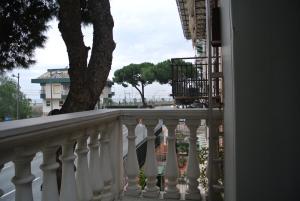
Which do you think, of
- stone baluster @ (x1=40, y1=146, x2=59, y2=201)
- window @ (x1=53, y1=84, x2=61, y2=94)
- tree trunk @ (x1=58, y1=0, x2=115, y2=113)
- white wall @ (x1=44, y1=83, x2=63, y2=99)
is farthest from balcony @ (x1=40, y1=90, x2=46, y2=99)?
stone baluster @ (x1=40, y1=146, x2=59, y2=201)

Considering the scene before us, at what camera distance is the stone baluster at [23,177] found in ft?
3.04

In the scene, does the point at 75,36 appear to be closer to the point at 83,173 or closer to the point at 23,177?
the point at 83,173

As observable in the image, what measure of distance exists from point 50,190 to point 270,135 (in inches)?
32.6

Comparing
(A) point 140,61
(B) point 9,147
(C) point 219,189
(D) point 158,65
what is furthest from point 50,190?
(A) point 140,61

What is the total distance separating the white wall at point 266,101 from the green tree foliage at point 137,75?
2156cm

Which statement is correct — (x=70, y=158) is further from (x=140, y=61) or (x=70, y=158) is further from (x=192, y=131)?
(x=140, y=61)

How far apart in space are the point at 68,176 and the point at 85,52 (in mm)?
2982

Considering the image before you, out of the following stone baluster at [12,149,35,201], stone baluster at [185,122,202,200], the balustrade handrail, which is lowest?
stone baluster at [185,122,202,200]

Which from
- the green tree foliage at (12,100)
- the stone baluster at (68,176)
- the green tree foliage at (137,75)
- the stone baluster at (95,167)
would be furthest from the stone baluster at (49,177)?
the green tree foliage at (137,75)

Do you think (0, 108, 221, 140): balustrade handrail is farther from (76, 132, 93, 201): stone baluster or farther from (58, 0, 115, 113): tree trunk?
(58, 0, 115, 113): tree trunk

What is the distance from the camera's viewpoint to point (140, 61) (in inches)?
998

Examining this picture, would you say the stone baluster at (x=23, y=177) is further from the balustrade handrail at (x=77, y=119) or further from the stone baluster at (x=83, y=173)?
the stone baluster at (x=83, y=173)

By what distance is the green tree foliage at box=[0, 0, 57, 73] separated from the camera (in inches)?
158

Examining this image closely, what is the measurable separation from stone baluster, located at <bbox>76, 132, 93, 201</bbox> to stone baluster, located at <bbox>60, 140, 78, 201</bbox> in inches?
5.9
